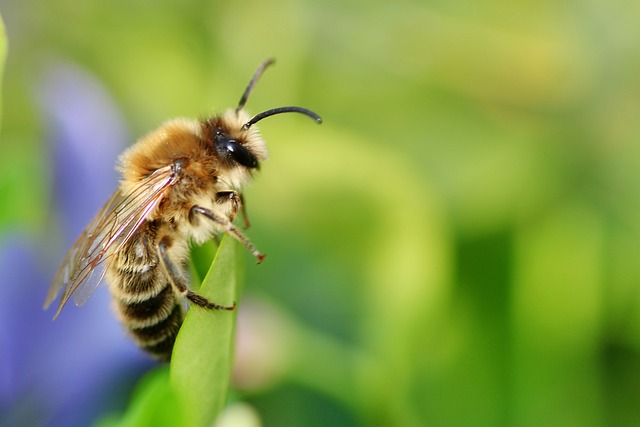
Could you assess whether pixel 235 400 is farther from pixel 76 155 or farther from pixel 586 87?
pixel 586 87

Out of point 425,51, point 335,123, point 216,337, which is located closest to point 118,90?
point 335,123

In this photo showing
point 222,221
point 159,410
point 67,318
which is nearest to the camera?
point 159,410

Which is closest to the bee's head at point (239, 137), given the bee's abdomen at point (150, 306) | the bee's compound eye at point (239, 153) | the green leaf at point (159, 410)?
the bee's compound eye at point (239, 153)

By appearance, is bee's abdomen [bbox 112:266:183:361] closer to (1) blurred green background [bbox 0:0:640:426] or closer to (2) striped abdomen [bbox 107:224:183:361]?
(2) striped abdomen [bbox 107:224:183:361]

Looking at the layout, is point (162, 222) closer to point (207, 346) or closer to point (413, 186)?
point (207, 346)

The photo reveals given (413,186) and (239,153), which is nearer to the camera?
(239,153)

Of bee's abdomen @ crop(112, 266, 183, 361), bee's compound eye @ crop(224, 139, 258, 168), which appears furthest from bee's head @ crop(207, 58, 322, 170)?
bee's abdomen @ crop(112, 266, 183, 361)

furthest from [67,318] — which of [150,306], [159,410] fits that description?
[159,410]
